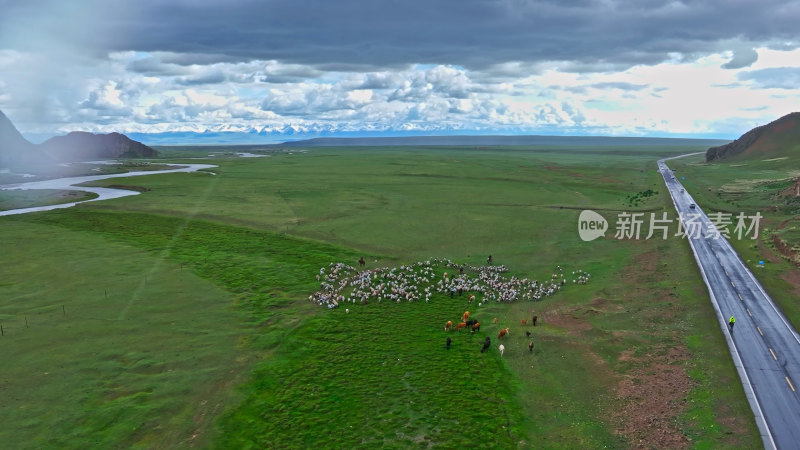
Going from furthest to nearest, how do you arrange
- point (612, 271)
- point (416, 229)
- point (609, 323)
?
point (416, 229)
point (612, 271)
point (609, 323)

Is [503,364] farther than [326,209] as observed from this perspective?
No

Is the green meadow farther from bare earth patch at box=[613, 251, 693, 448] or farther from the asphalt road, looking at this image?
the asphalt road

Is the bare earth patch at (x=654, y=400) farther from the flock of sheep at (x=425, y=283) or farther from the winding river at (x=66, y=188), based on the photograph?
the winding river at (x=66, y=188)

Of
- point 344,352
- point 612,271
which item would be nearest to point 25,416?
point 344,352

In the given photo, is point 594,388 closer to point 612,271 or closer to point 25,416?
point 612,271

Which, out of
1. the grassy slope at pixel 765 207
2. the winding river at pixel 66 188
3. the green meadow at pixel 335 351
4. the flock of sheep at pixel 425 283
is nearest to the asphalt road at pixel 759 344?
the green meadow at pixel 335 351
